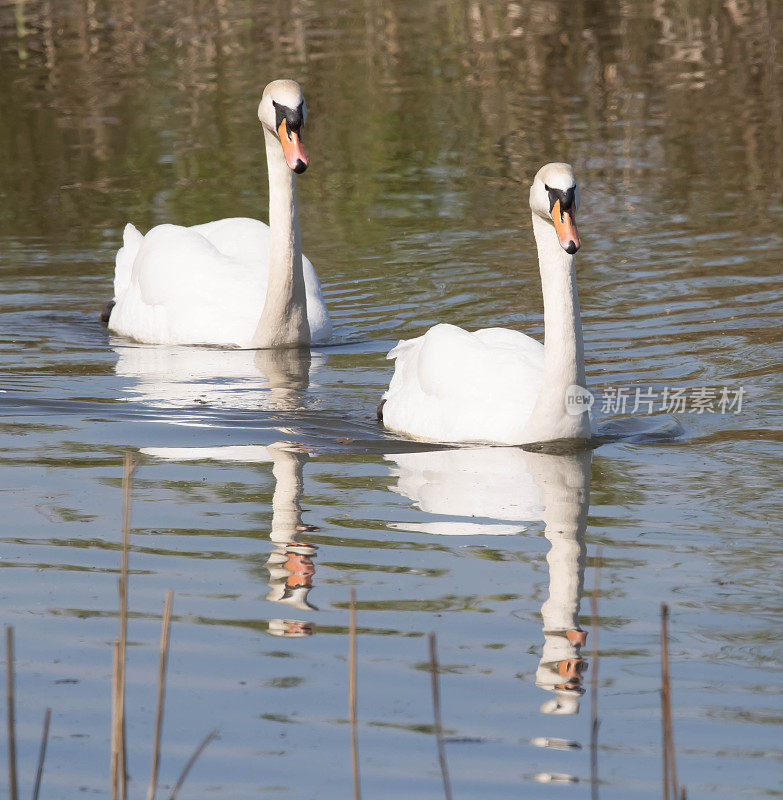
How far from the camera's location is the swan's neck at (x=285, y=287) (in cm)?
1035

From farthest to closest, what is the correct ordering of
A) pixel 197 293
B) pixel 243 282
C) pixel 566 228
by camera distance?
pixel 243 282 < pixel 197 293 < pixel 566 228

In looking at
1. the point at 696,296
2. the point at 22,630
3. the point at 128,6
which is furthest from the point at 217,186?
the point at 128,6

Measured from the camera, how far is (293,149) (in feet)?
31.9

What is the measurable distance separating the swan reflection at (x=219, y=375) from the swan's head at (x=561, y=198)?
221 centimetres

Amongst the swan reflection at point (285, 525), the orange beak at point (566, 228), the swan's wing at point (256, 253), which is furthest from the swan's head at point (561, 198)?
the swan's wing at point (256, 253)

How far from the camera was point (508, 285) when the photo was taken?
11.8 m

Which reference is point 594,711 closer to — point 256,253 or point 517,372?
point 517,372

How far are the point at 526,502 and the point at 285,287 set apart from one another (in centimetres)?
378

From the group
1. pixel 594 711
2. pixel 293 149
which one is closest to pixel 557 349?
pixel 293 149

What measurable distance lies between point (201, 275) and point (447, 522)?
14.7 ft

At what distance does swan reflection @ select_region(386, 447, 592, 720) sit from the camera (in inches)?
215

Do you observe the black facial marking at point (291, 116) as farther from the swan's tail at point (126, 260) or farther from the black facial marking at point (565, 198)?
the black facial marking at point (565, 198)

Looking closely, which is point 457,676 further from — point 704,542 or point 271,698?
point 704,542

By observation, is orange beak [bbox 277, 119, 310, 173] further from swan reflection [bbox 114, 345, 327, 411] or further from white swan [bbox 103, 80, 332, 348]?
swan reflection [bbox 114, 345, 327, 411]
